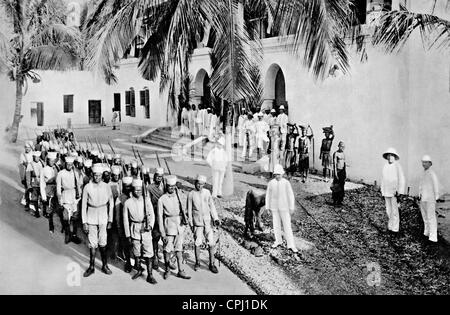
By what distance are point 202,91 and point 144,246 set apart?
1731 mm

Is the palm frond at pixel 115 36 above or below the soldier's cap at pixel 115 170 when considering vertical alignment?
above

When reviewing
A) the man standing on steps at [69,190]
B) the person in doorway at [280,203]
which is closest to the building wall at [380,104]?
the person in doorway at [280,203]

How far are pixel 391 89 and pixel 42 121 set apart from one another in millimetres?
3564

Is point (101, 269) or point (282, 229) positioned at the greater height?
point (282, 229)

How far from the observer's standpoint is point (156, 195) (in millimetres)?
5035

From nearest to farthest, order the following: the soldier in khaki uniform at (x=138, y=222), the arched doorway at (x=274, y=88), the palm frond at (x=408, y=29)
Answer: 1. the palm frond at (x=408, y=29)
2. the soldier in khaki uniform at (x=138, y=222)
3. the arched doorway at (x=274, y=88)

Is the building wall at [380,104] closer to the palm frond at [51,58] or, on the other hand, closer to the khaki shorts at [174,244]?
the khaki shorts at [174,244]

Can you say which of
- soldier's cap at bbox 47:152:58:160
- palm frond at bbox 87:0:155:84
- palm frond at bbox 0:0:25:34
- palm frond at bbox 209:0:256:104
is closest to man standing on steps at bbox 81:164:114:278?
soldier's cap at bbox 47:152:58:160

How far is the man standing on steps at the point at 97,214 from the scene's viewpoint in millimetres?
4867

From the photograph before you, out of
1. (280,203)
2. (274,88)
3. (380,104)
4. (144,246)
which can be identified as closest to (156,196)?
(144,246)

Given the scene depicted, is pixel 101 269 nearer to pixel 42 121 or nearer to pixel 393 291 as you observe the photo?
pixel 42 121

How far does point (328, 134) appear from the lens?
5.09 metres
